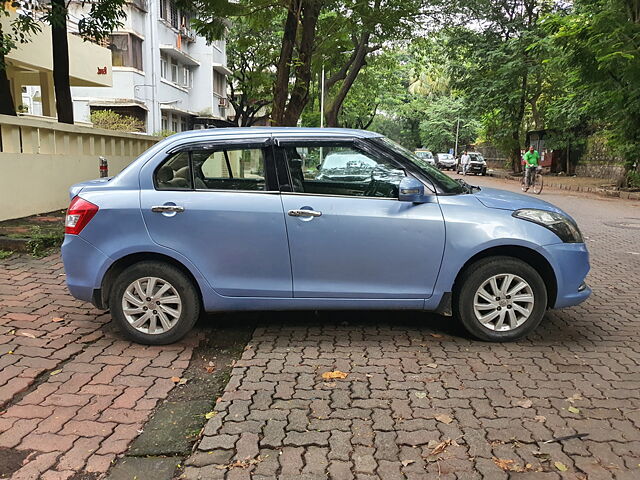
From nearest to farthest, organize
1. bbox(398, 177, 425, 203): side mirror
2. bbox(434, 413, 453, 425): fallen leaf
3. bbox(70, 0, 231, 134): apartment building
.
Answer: bbox(434, 413, 453, 425): fallen leaf → bbox(398, 177, 425, 203): side mirror → bbox(70, 0, 231, 134): apartment building

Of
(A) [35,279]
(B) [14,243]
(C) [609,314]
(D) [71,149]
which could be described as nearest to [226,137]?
(A) [35,279]

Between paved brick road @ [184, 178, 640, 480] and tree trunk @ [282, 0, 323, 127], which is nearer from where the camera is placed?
paved brick road @ [184, 178, 640, 480]

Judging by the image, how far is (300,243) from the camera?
418 cm

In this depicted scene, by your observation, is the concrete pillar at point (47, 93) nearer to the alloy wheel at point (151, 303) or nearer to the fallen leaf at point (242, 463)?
the alloy wheel at point (151, 303)

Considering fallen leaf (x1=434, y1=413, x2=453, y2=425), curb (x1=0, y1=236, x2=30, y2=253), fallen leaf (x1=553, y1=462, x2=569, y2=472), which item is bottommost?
fallen leaf (x1=434, y1=413, x2=453, y2=425)

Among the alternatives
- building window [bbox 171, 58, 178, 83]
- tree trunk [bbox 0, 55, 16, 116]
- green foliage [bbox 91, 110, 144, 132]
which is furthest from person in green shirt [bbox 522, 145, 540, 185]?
building window [bbox 171, 58, 178, 83]

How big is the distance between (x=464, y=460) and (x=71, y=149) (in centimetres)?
1036

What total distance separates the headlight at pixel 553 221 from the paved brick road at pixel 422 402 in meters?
0.87

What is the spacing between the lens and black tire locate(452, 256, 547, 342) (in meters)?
4.21

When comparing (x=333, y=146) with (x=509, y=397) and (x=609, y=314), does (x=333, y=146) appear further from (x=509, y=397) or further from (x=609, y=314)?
(x=609, y=314)

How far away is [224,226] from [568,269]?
2669mm

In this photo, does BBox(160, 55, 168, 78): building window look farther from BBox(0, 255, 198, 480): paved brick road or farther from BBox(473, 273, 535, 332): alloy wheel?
BBox(473, 273, 535, 332): alloy wheel

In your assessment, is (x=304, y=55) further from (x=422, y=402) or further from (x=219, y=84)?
(x=219, y=84)

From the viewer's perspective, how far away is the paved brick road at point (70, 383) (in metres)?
2.92
